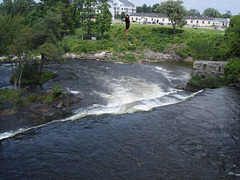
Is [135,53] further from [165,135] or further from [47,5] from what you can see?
[165,135]

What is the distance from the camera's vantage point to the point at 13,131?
1631 cm

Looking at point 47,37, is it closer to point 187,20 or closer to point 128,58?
point 128,58

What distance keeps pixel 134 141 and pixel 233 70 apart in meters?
20.4

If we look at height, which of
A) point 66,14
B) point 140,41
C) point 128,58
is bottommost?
point 128,58

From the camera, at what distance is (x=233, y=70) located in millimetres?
28625

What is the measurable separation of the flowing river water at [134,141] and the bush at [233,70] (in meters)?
3.96

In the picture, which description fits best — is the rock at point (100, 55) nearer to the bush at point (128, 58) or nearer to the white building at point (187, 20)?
the bush at point (128, 58)

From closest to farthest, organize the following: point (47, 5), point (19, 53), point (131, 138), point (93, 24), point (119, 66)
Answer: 1. point (131, 138)
2. point (19, 53)
3. point (119, 66)
4. point (93, 24)
5. point (47, 5)

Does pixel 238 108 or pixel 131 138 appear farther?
pixel 238 108

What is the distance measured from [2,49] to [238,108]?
2451cm

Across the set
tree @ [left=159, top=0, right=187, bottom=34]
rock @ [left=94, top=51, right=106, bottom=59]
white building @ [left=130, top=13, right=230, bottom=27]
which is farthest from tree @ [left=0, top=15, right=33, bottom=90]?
white building @ [left=130, top=13, right=230, bottom=27]

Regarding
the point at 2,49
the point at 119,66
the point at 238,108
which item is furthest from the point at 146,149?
the point at 119,66

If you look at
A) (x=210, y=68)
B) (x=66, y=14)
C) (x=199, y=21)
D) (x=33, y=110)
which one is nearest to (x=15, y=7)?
(x=66, y=14)

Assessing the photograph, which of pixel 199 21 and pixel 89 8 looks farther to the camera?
pixel 199 21
